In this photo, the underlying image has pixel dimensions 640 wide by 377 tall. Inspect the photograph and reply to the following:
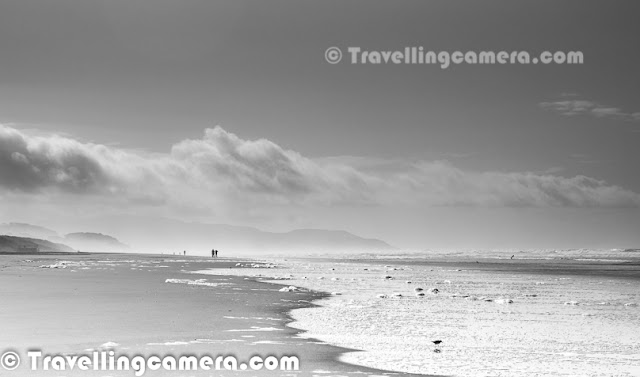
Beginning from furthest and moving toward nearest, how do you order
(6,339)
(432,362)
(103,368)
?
(6,339), (432,362), (103,368)

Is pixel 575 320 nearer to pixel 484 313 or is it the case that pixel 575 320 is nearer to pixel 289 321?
pixel 484 313

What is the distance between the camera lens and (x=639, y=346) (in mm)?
16656

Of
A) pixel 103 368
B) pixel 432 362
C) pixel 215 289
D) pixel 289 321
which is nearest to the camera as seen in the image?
pixel 103 368

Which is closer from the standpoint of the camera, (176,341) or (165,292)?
(176,341)

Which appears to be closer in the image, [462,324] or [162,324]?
[162,324]

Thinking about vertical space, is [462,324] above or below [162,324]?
below

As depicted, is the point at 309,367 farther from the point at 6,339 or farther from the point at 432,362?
the point at 6,339

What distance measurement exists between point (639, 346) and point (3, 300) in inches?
892

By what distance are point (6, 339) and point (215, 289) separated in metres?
17.6

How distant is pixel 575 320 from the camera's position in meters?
21.7

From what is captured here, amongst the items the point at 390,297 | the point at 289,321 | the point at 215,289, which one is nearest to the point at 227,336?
the point at 289,321

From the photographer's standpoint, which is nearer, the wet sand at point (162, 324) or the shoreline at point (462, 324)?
the shoreline at point (462, 324)

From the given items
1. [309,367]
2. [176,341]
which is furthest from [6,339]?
[309,367]

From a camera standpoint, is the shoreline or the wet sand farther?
the wet sand
